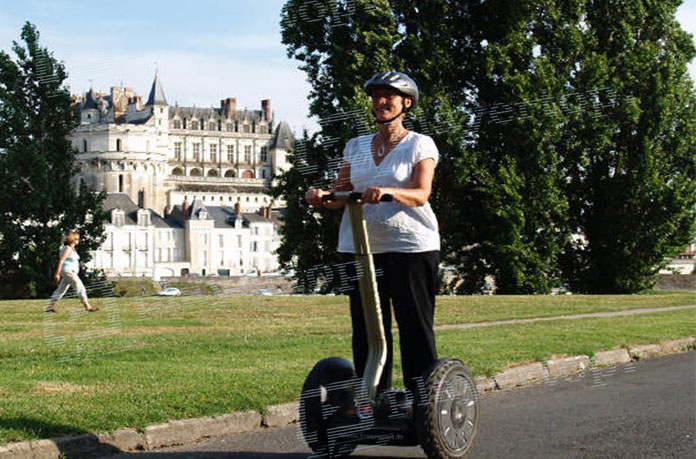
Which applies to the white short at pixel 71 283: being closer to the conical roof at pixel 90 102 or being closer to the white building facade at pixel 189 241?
the white building facade at pixel 189 241

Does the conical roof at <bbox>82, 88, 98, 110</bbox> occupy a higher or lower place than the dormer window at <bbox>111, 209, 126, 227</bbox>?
higher

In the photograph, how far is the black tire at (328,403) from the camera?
6098 millimetres

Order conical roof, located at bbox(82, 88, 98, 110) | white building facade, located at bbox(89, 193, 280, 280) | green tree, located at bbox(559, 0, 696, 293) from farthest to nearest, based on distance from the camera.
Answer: conical roof, located at bbox(82, 88, 98, 110)
white building facade, located at bbox(89, 193, 280, 280)
green tree, located at bbox(559, 0, 696, 293)

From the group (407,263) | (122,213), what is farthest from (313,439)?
(122,213)

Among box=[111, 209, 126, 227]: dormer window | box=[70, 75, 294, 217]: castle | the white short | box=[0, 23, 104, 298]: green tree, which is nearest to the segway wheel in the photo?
the white short

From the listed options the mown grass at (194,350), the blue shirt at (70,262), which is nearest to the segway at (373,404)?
the mown grass at (194,350)

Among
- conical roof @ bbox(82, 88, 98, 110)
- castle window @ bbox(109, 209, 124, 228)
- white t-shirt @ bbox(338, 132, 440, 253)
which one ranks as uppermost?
conical roof @ bbox(82, 88, 98, 110)

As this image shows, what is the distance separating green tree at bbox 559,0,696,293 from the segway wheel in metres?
→ 28.9

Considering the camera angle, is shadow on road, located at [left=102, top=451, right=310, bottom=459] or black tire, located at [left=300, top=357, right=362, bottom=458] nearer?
black tire, located at [left=300, top=357, right=362, bottom=458]

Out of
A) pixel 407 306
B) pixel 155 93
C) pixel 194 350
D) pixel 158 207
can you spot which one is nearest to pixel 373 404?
pixel 407 306

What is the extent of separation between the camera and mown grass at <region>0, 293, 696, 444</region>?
7.76 metres

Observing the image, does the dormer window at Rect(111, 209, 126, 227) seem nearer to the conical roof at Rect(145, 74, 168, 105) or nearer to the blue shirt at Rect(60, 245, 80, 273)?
the conical roof at Rect(145, 74, 168, 105)

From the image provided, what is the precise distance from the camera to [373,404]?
19.9 ft

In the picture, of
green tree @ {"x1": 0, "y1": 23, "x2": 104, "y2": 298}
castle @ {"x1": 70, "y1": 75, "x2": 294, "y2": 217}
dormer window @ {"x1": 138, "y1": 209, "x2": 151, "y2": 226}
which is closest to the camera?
green tree @ {"x1": 0, "y1": 23, "x2": 104, "y2": 298}
